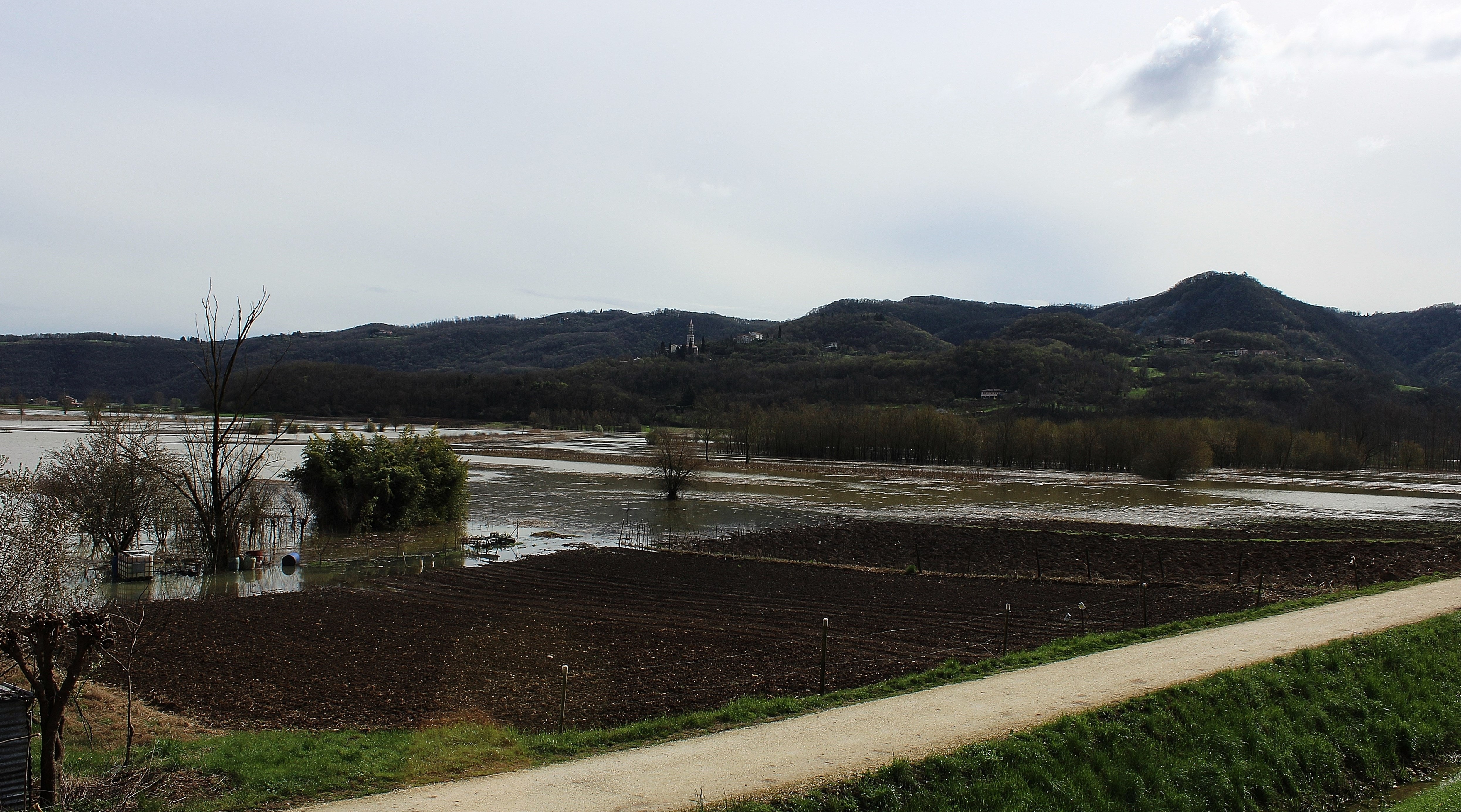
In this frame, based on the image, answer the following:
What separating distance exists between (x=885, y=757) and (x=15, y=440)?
97.8 metres

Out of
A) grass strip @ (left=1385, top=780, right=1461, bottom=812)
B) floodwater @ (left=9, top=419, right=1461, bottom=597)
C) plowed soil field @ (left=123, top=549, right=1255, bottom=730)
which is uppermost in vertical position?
plowed soil field @ (left=123, top=549, right=1255, bottom=730)

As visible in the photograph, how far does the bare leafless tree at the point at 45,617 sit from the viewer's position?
6.97 metres

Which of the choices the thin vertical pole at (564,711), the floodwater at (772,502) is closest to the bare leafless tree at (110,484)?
the floodwater at (772,502)

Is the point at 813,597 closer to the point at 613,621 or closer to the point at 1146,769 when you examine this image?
the point at 613,621

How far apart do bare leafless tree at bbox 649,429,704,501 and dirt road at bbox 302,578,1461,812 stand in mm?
40747

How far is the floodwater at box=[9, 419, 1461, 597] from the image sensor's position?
30.9 meters

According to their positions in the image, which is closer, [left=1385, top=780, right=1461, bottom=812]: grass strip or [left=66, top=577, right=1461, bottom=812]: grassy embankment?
[left=66, top=577, right=1461, bottom=812]: grassy embankment

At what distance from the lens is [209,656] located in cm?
1475

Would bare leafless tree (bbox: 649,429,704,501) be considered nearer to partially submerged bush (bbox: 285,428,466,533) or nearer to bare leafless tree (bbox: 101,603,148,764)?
partially submerged bush (bbox: 285,428,466,533)

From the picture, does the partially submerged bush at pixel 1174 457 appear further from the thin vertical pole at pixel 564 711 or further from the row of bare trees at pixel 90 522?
the thin vertical pole at pixel 564 711

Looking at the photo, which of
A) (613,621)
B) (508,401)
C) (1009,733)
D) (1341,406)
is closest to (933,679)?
(1009,733)

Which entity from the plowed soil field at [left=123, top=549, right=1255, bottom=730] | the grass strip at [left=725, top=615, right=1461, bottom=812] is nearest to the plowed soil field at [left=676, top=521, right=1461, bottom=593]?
the plowed soil field at [left=123, top=549, right=1255, bottom=730]

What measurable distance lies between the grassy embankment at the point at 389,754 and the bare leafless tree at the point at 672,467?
41646 millimetres

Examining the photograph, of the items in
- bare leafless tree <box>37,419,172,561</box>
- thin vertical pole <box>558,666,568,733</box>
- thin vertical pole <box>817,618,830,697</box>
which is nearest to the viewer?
thin vertical pole <box>558,666,568,733</box>
